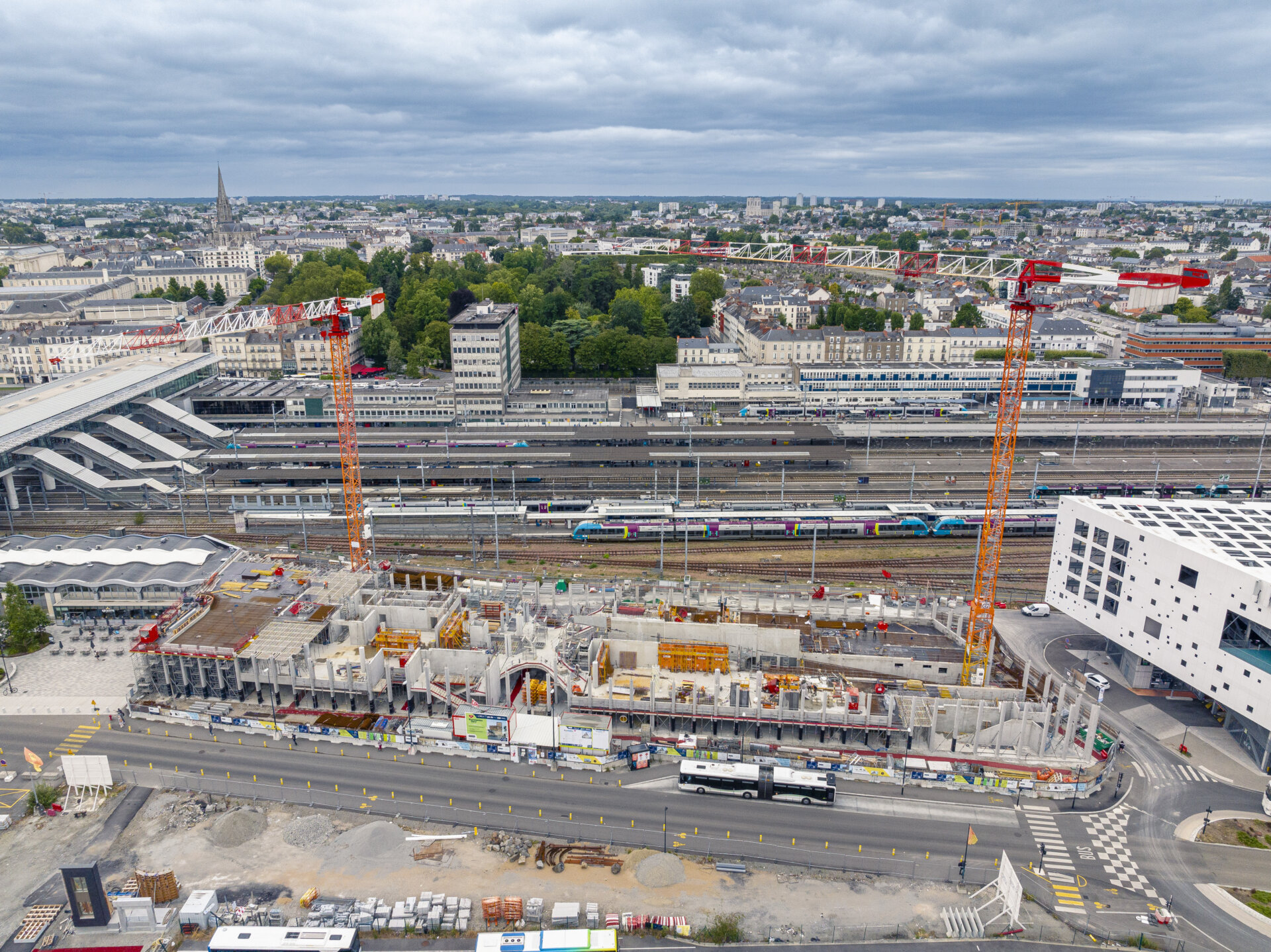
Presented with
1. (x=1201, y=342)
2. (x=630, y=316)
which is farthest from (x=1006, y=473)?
(x=1201, y=342)

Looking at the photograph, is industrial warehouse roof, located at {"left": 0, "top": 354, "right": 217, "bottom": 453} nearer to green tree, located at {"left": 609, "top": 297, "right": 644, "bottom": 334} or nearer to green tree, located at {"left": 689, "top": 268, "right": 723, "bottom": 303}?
green tree, located at {"left": 609, "top": 297, "right": 644, "bottom": 334}

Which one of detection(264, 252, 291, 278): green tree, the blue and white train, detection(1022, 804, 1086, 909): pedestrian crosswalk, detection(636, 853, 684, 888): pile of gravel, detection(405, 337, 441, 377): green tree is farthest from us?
detection(264, 252, 291, 278): green tree

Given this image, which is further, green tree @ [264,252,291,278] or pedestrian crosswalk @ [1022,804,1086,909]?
green tree @ [264,252,291,278]

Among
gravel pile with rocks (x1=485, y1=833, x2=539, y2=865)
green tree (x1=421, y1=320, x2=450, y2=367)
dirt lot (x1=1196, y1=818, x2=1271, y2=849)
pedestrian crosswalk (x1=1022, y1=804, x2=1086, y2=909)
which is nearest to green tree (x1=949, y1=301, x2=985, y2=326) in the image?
green tree (x1=421, y1=320, x2=450, y2=367)

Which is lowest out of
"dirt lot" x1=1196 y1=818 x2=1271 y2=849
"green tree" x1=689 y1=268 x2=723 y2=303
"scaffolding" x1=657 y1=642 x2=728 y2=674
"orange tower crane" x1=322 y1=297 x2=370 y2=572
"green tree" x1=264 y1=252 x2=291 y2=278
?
"dirt lot" x1=1196 y1=818 x2=1271 y2=849

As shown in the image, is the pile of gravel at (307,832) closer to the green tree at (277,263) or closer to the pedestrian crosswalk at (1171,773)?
the pedestrian crosswalk at (1171,773)

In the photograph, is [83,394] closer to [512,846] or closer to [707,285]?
[512,846]
